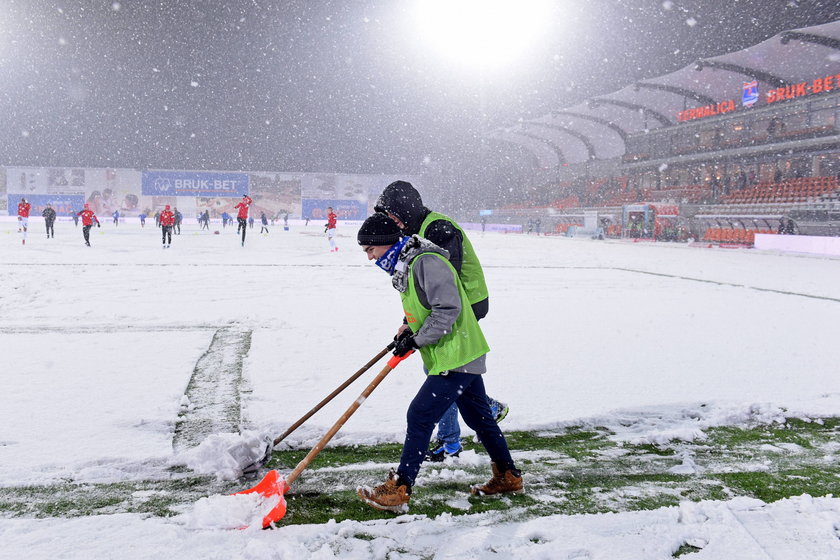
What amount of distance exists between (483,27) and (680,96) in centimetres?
1126

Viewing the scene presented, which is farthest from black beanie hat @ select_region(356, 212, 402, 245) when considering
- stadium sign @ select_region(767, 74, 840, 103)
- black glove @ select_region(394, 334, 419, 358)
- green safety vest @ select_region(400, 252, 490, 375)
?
stadium sign @ select_region(767, 74, 840, 103)

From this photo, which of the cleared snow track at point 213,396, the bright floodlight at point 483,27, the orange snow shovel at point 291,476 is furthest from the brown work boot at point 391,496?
the bright floodlight at point 483,27

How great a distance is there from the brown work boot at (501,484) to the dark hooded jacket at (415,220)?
1.02 metres

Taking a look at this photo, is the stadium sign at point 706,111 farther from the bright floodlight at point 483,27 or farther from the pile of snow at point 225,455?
the pile of snow at point 225,455

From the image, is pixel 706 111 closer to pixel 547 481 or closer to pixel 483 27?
pixel 483 27

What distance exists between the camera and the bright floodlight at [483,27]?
88.2 ft

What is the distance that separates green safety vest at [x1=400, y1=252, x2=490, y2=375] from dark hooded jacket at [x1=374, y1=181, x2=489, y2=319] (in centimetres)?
33

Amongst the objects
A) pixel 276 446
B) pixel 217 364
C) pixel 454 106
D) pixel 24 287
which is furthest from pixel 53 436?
pixel 454 106

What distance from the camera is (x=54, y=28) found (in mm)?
42094

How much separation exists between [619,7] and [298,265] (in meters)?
14.4

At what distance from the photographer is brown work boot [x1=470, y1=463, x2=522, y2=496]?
289 centimetres

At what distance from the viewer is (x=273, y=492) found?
2.69 metres

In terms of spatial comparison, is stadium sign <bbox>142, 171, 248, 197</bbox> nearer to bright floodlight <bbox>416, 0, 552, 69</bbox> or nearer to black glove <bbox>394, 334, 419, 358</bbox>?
bright floodlight <bbox>416, 0, 552, 69</bbox>

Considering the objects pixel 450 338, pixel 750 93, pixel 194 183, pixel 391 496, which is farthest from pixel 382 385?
pixel 194 183
